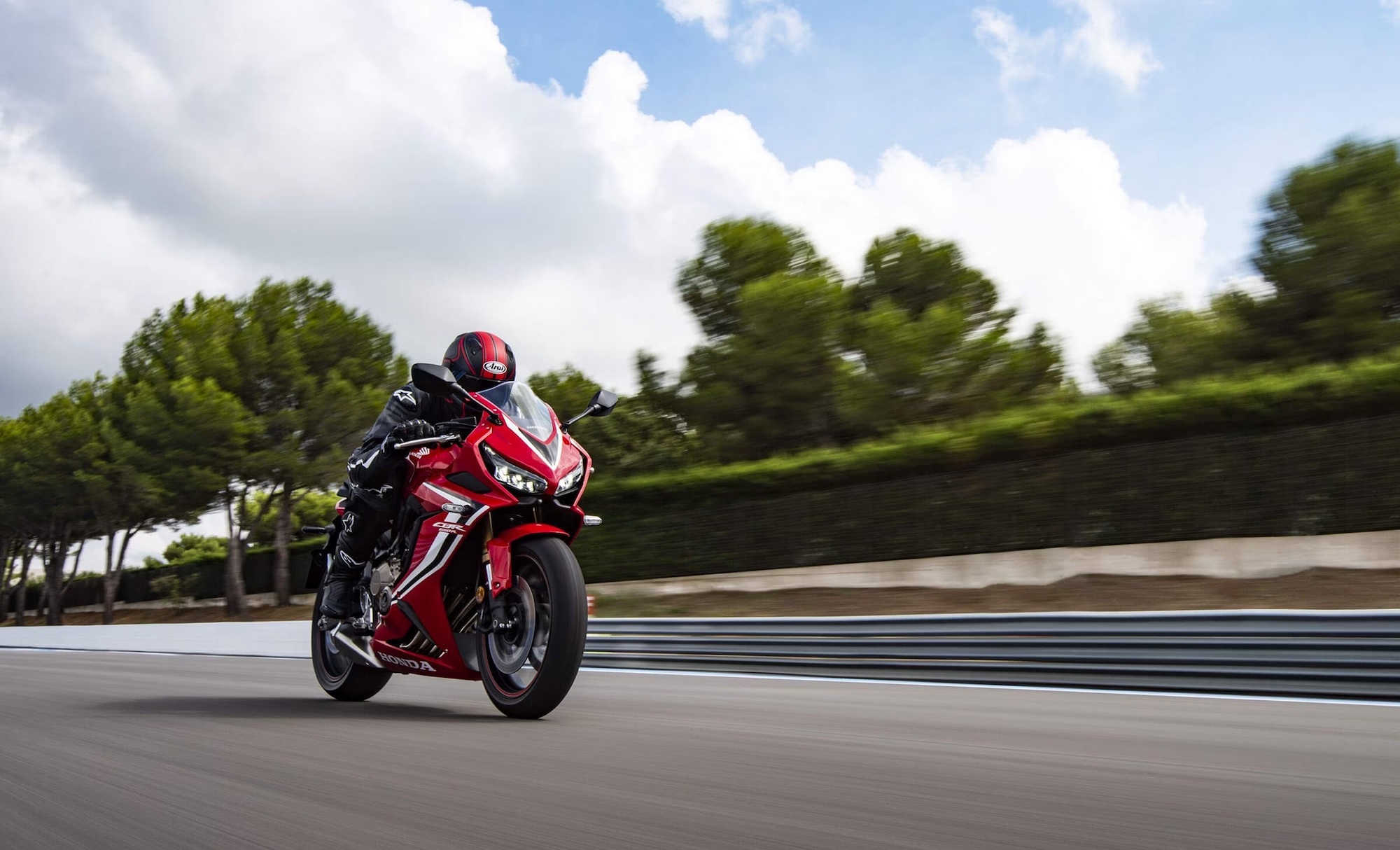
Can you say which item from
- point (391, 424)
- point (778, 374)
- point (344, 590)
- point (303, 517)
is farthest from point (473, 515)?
point (303, 517)

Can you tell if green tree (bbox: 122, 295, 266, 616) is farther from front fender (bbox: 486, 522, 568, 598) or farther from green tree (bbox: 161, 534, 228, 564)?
green tree (bbox: 161, 534, 228, 564)

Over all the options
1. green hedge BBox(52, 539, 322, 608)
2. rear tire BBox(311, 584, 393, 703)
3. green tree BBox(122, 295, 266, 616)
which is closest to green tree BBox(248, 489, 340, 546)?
→ green hedge BBox(52, 539, 322, 608)

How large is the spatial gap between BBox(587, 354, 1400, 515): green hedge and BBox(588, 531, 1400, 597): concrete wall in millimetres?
1511

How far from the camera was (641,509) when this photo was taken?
23.2 m

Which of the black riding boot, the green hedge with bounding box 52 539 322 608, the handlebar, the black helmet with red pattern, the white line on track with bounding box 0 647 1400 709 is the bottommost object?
the white line on track with bounding box 0 647 1400 709

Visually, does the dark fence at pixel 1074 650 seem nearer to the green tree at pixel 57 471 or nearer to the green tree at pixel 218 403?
the green tree at pixel 218 403

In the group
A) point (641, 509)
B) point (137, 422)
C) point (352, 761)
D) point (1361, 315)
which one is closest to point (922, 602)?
point (641, 509)

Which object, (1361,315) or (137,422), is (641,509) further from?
(137,422)

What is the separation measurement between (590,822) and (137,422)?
43283mm

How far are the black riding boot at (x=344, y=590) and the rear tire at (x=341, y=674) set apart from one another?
150mm

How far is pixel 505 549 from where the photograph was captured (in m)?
5.46

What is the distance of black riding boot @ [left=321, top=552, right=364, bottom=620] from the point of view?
6.69m

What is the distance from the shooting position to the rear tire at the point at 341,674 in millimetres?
6840

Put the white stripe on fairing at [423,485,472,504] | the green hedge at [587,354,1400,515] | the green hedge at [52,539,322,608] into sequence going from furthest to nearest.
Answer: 1. the green hedge at [52,539,322,608]
2. the green hedge at [587,354,1400,515]
3. the white stripe on fairing at [423,485,472,504]
